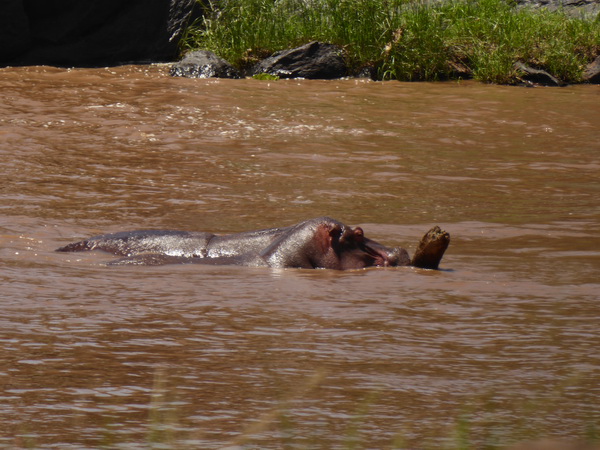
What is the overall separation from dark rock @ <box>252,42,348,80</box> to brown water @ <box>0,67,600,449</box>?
2271 millimetres

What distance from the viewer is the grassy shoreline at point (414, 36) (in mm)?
14875

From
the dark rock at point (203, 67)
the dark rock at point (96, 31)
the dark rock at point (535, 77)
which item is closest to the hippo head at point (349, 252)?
the dark rock at point (203, 67)

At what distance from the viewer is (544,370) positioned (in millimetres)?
3670

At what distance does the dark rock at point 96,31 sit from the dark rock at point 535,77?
510 centimetres

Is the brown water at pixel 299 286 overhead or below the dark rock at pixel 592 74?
below

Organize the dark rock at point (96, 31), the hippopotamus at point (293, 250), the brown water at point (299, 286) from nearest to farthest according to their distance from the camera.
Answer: the brown water at point (299, 286) < the hippopotamus at point (293, 250) < the dark rock at point (96, 31)


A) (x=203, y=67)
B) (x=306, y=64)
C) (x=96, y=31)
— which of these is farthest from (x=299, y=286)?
(x=96, y=31)

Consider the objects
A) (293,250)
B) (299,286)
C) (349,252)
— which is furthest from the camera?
(349,252)

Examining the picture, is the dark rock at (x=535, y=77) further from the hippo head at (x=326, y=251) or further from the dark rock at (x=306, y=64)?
the hippo head at (x=326, y=251)

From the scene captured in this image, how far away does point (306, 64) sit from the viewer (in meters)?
14.9

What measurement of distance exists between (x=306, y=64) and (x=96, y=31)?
3716 millimetres

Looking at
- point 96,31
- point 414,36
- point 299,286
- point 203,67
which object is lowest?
point 299,286

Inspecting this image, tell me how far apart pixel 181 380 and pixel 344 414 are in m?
0.61

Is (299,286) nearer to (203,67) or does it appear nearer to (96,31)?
(203,67)
